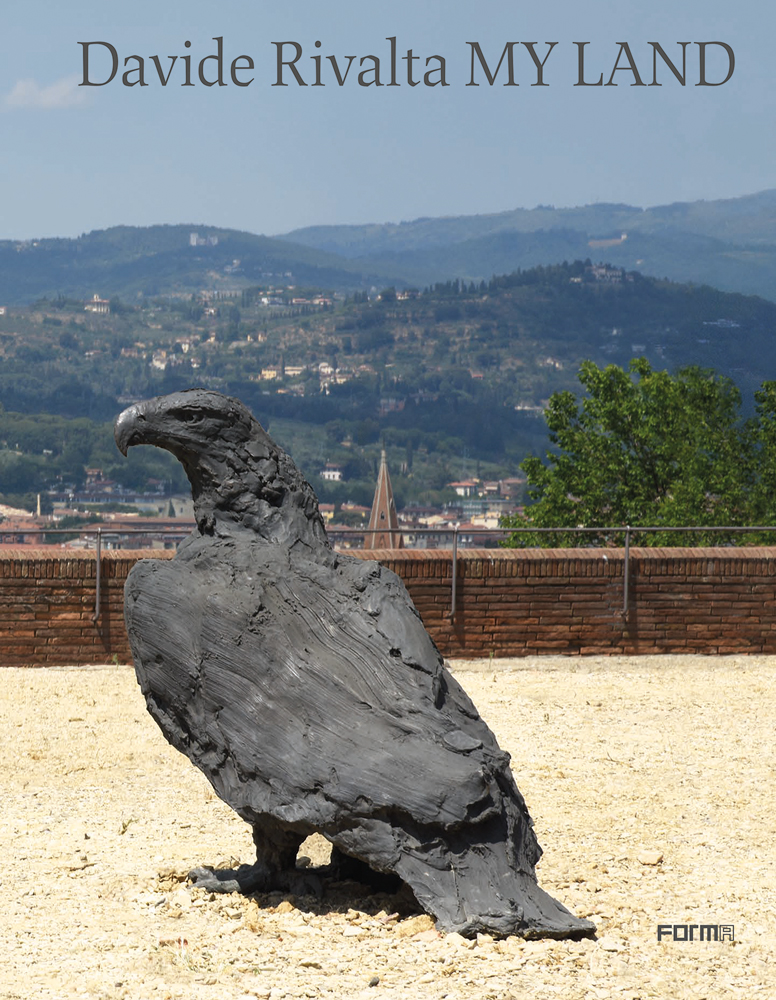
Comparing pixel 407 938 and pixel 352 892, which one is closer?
pixel 407 938

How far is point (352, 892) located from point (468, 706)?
1.15 meters

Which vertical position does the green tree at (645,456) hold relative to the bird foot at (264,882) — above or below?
above

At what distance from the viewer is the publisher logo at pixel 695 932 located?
5.75 m

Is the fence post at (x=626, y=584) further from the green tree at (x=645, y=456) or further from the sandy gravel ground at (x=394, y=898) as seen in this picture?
the green tree at (x=645, y=456)

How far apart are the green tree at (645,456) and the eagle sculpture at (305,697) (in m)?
18.5

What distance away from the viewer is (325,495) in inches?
4326

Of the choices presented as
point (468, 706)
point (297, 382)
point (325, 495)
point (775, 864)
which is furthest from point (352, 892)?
point (297, 382)

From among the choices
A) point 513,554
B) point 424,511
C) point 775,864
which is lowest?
point 424,511

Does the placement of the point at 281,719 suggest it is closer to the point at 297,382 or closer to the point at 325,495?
the point at 325,495

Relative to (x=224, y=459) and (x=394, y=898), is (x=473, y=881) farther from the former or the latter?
(x=224, y=459)

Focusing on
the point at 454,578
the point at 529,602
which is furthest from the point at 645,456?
the point at 454,578

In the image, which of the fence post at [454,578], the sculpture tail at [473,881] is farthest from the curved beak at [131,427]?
the fence post at [454,578]

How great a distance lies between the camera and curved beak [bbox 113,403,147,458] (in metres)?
6.11

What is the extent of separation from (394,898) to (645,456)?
21.3 m
